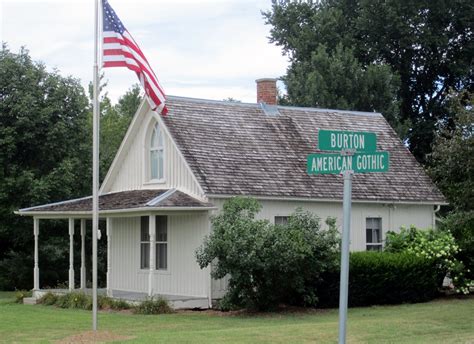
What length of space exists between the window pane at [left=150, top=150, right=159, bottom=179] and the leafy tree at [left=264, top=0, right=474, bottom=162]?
17.8 meters

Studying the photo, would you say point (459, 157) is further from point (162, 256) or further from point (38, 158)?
point (38, 158)

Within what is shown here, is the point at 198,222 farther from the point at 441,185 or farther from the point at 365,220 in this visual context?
the point at 441,185

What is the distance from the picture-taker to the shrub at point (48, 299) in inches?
1073

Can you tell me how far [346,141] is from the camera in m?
10.1

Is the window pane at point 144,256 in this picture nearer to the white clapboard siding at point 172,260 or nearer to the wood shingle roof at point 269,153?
the white clapboard siding at point 172,260

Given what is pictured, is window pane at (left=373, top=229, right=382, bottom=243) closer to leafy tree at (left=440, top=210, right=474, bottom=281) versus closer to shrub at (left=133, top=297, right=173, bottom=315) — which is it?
leafy tree at (left=440, top=210, right=474, bottom=281)

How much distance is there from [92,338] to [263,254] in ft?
20.6

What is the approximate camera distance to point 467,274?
→ 27.7 m

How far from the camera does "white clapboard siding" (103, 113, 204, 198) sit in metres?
26.4

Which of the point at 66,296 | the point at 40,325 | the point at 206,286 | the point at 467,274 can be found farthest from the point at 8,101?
the point at 467,274

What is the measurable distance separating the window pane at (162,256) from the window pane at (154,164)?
230 centimetres

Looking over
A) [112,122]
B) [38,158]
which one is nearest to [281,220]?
[38,158]

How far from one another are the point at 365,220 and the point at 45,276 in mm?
14943

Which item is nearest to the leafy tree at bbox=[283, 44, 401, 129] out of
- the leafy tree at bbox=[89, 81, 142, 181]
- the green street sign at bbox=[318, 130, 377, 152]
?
the leafy tree at bbox=[89, 81, 142, 181]
